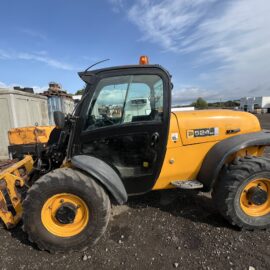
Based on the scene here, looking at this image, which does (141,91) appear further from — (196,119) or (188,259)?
(188,259)

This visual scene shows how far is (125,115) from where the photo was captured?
290 centimetres

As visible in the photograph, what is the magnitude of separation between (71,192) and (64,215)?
0.30 meters

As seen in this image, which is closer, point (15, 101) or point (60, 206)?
point (60, 206)

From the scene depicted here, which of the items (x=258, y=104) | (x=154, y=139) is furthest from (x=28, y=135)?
(x=258, y=104)

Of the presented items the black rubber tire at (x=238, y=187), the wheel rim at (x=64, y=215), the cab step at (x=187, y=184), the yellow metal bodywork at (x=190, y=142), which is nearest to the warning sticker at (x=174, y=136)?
the yellow metal bodywork at (x=190, y=142)

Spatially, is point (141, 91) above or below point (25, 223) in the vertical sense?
above

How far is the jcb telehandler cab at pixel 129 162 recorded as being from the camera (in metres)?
2.76

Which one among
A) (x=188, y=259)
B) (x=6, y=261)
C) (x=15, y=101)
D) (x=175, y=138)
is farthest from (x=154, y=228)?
(x=15, y=101)

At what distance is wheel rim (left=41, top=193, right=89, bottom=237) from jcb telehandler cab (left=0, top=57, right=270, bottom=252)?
12mm

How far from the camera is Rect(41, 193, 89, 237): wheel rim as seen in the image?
277 cm

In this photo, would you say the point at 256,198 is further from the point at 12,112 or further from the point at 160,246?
A: the point at 12,112

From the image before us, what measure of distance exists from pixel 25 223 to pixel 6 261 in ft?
1.47

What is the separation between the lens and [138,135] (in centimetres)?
293

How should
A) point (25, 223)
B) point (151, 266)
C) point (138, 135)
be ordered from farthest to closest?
point (138, 135) < point (25, 223) < point (151, 266)
